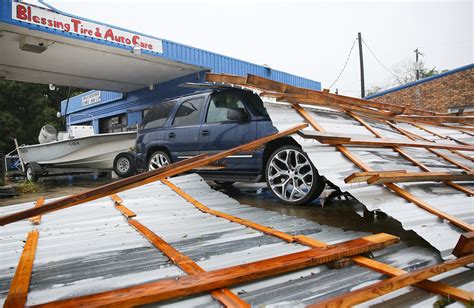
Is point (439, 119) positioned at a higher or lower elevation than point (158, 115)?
lower

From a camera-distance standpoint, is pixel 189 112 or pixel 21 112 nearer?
pixel 189 112

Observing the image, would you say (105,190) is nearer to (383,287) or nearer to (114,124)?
(383,287)

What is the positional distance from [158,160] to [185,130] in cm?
102

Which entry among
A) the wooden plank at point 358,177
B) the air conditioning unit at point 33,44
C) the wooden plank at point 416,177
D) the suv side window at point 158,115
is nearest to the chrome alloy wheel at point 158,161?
the suv side window at point 158,115

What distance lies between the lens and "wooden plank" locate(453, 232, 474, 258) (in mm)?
1996

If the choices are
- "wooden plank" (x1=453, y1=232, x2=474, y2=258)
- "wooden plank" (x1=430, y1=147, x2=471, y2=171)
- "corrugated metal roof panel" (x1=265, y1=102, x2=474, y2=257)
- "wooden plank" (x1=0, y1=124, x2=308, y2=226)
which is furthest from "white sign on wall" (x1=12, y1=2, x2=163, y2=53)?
"wooden plank" (x1=453, y1=232, x2=474, y2=258)

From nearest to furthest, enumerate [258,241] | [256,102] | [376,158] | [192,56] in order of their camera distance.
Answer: [258,241] → [376,158] → [256,102] → [192,56]

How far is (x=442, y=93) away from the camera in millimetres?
16266

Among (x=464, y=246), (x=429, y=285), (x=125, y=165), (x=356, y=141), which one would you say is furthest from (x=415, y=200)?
(x=125, y=165)

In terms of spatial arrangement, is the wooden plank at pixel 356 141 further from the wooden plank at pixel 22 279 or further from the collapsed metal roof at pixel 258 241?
the wooden plank at pixel 22 279

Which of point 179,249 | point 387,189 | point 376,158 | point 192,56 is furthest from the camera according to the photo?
point 192,56

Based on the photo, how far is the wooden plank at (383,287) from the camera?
5.02 ft

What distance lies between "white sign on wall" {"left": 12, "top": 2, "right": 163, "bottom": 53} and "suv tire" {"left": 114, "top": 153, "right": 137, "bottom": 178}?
313 cm

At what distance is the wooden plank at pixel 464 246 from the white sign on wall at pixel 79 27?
8.75 m
